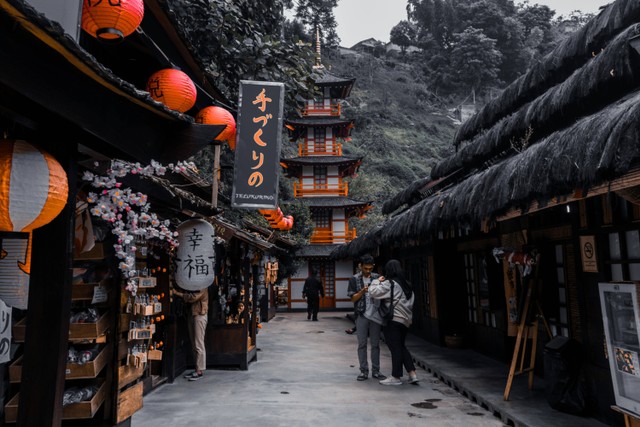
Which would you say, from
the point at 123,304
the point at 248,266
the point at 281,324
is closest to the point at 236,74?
the point at 248,266

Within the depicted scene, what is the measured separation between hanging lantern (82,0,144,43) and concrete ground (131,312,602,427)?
405cm

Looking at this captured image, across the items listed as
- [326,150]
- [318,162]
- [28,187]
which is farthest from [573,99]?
[326,150]

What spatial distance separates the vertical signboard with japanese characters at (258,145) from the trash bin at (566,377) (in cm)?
397

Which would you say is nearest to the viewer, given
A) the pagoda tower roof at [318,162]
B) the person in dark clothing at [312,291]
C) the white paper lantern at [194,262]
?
the white paper lantern at [194,262]

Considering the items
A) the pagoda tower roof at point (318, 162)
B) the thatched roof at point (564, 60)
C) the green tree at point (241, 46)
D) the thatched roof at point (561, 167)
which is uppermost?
the pagoda tower roof at point (318, 162)

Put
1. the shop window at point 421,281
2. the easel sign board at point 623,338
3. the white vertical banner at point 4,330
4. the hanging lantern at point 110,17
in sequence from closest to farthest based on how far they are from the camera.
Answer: the white vertical banner at point 4,330 < the hanging lantern at point 110,17 < the easel sign board at point 623,338 < the shop window at point 421,281

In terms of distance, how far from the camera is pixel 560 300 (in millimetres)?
6160

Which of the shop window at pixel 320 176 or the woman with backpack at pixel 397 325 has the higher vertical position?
the shop window at pixel 320 176

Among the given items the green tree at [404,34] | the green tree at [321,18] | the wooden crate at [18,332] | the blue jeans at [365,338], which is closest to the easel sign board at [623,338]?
the blue jeans at [365,338]

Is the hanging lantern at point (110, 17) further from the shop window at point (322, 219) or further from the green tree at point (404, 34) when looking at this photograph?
the green tree at point (404, 34)

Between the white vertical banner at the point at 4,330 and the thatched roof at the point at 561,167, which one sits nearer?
Answer: the white vertical banner at the point at 4,330

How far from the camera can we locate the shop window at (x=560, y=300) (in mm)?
5984

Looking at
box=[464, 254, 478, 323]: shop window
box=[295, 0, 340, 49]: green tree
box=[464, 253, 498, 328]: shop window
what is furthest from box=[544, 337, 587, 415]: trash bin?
box=[295, 0, 340, 49]: green tree

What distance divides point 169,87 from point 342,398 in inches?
177
